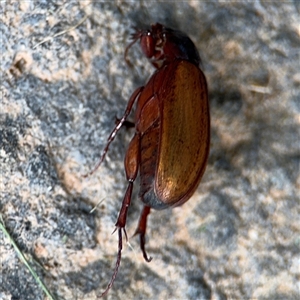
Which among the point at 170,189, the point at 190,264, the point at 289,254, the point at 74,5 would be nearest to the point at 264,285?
the point at 289,254

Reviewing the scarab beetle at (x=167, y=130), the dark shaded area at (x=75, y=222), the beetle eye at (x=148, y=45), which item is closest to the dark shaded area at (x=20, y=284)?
the dark shaded area at (x=75, y=222)

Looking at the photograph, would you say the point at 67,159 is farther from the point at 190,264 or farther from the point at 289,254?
the point at 289,254

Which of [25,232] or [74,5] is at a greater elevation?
[74,5]

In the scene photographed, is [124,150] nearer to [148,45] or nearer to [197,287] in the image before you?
[148,45]

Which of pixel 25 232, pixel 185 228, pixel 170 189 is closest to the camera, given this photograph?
pixel 170 189

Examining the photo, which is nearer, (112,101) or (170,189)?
(170,189)

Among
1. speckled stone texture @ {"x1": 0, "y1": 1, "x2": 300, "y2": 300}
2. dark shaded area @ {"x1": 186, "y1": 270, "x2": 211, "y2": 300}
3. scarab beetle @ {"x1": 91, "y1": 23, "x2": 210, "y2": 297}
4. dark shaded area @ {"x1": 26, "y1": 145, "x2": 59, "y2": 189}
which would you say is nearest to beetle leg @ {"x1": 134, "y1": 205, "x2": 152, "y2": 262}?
scarab beetle @ {"x1": 91, "y1": 23, "x2": 210, "y2": 297}

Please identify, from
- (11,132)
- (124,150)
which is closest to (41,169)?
(11,132)
